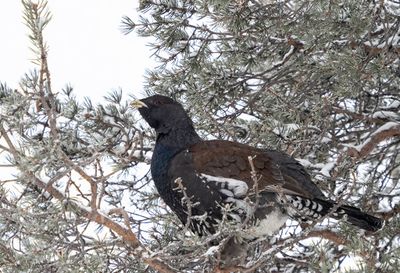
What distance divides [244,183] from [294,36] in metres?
1.49

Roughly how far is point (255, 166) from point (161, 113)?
0.88 meters

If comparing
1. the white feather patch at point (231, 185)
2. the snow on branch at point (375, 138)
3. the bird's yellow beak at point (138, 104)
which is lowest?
the white feather patch at point (231, 185)

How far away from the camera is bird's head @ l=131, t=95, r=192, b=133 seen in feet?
16.6

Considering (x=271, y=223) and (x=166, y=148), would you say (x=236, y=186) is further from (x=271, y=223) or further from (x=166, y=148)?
(x=166, y=148)

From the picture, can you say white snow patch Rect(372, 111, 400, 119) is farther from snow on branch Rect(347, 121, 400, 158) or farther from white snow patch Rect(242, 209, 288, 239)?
white snow patch Rect(242, 209, 288, 239)

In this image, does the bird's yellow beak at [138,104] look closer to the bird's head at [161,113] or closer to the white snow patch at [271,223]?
the bird's head at [161,113]

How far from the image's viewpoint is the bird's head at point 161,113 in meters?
5.07

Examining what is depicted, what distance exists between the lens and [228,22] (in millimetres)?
4980

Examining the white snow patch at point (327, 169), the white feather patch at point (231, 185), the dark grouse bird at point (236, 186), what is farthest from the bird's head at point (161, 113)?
the white snow patch at point (327, 169)

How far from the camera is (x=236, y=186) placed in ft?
14.5

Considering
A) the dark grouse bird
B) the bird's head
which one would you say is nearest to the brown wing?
the dark grouse bird

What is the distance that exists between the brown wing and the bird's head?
16.0 inches

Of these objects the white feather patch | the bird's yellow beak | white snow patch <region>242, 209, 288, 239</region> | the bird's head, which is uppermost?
the bird's yellow beak

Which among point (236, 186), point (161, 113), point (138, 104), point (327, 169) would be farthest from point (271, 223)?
point (138, 104)
